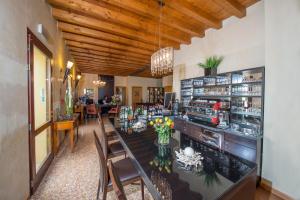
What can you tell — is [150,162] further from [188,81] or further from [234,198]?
[188,81]

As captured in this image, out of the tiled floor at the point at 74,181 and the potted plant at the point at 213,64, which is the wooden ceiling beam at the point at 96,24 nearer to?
the potted plant at the point at 213,64

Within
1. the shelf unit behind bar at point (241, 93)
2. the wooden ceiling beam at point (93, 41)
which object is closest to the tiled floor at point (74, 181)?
the shelf unit behind bar at point (241, 93)

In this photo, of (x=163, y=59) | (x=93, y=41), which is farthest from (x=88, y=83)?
(x=163, y=59)

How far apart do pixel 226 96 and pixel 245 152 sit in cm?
129

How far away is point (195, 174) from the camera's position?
3.72 ft

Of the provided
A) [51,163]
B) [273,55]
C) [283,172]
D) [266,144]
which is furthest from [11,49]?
[283,172]

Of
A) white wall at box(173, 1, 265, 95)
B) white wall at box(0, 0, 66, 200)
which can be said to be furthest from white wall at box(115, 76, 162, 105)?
white wall at box(0, 0, 66, 200)

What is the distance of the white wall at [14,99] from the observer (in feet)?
4.74

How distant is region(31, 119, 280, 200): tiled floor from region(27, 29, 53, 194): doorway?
145 mm

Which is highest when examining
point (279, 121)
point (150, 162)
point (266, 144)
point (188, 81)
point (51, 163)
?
point (188, 81)

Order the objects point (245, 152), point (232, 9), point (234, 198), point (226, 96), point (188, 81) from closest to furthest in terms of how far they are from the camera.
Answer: point (234, 198), point (245, 152), point (232, 9), point (226, 96), point (188, 81)

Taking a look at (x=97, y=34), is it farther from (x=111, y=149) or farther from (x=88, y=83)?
(x=88, y=83)

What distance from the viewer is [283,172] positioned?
2057mm

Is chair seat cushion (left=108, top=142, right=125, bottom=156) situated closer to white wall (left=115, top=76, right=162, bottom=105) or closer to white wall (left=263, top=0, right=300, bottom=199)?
white wall (left=263, top=0, right=300, bottom=199)
